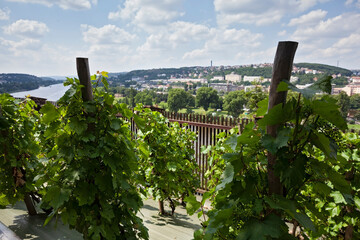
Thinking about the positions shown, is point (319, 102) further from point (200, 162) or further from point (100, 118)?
point (200, 162)

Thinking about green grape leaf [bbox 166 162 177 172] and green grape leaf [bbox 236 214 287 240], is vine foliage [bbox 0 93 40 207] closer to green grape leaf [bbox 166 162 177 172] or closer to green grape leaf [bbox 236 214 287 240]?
green grape leaf [bbox 166 162 177 172]

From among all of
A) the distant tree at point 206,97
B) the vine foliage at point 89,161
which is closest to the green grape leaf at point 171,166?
the vine foliage at point 89,161

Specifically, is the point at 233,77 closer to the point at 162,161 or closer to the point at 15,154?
the point at 162,161

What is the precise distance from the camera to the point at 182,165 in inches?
161

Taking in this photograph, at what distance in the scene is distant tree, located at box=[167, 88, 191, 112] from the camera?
151 feet

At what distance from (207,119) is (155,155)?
202 centimetres

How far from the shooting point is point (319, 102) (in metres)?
0.91

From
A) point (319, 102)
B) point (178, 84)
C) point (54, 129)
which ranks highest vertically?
point (319, 102)

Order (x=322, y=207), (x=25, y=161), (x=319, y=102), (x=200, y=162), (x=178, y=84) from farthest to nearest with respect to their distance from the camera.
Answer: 1. (x=178, y=84)
2. (x=200, y=162)
3. (x=25, y=161)
4. (x=322, y=207)
5. (x=319, y=102)

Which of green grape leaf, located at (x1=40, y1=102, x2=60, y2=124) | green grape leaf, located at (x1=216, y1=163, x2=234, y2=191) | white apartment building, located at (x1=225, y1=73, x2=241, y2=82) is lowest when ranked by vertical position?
white apartment building, located at (x1=225, y1=73, x2=241, y2=82)

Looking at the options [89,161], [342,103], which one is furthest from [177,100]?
[89,161]

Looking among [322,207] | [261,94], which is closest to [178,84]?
[261,94]

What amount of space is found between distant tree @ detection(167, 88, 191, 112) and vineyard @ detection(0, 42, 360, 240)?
41985mm

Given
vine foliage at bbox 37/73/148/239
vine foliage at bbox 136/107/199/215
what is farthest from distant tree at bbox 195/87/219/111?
vine foliage at bbox 37/73/148/239
